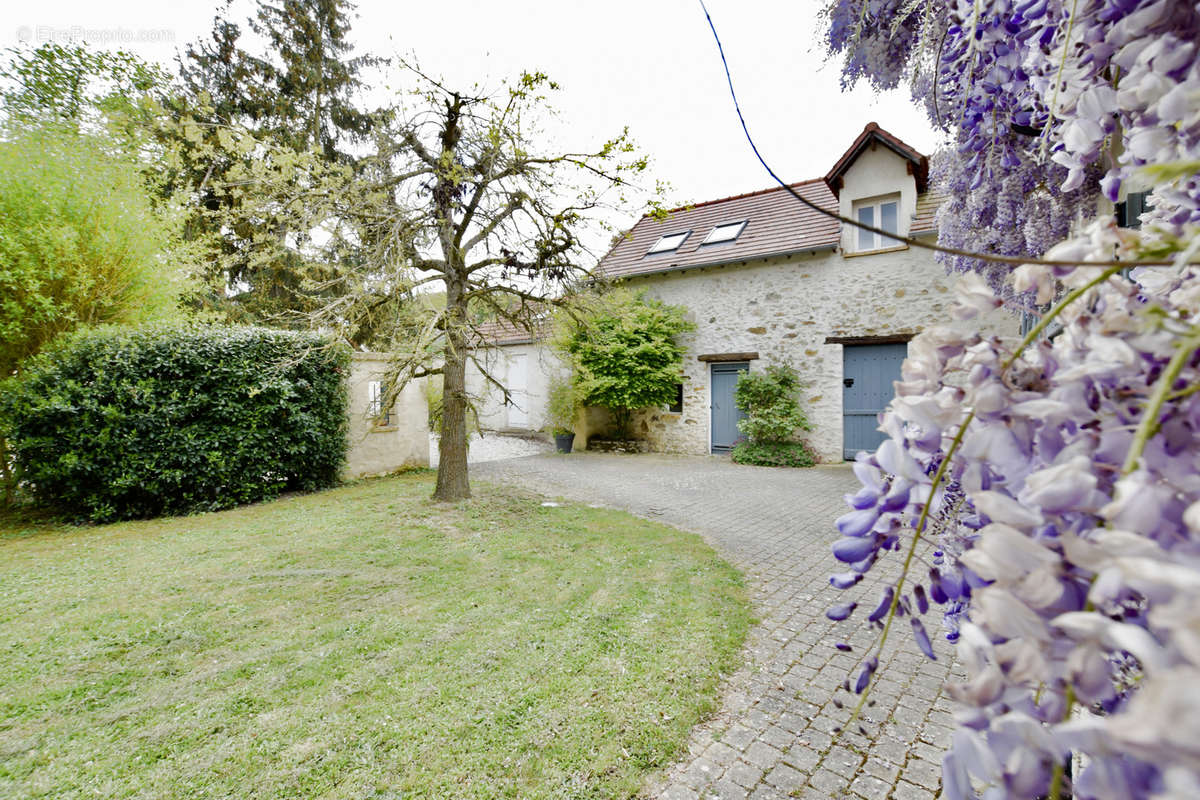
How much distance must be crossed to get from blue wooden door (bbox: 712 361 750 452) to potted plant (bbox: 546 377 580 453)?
10.5ft

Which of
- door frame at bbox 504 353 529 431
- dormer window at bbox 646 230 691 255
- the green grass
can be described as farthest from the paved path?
door frame at bbox 504 353 529 431

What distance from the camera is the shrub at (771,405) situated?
32.0 ft

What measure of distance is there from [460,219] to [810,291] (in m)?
6.98

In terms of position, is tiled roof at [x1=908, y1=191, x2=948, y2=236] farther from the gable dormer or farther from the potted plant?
the potted plant

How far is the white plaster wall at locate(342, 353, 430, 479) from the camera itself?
8.12 metres

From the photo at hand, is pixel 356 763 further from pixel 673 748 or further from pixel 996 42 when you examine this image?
pixel 996 42

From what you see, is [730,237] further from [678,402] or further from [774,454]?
[774,454]

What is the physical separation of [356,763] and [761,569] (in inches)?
131

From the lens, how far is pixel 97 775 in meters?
1.99

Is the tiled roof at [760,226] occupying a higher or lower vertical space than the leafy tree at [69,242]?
higher

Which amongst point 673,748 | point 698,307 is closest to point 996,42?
point 673,748

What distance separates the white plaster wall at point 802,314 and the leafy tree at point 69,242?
8.80 meters

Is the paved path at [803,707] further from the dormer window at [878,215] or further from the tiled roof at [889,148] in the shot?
the tiled roof at [889,148]

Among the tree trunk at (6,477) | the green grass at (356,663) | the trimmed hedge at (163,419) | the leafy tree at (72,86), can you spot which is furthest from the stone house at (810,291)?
the tree trunk at (6,477)
